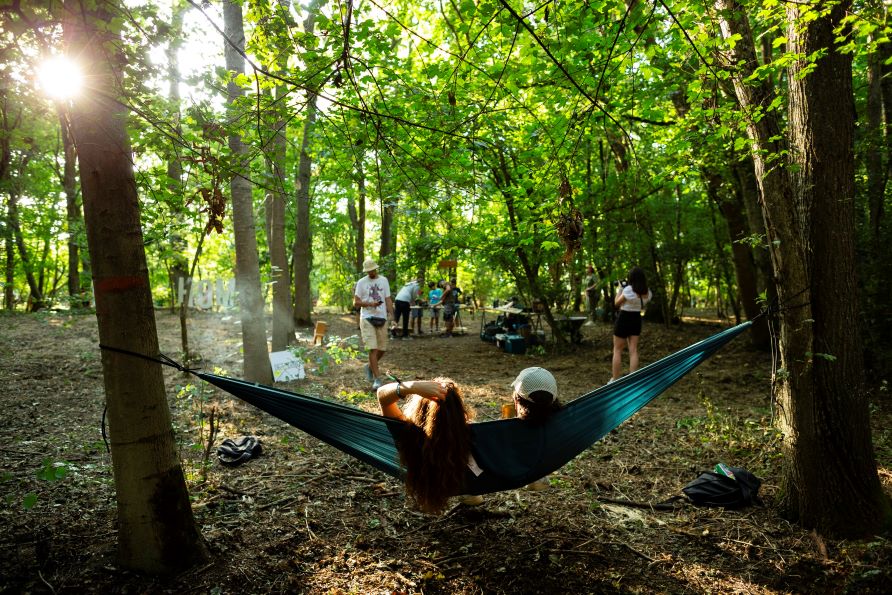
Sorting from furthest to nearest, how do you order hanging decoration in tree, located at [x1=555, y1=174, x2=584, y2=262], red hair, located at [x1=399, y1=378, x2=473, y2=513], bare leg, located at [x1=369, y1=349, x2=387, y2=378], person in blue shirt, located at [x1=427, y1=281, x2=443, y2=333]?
person in blue shirt, located at [x1=427, y1=281, x2=443, y2=333], bare leg, located at [x1=369, y1=349, x2=387, y2=378], hanging decoration in tree, located at [x1=555, y1=174, x2=584, y2=262], red hair, located at [x1=399, y1=378, x2=473, y2=513]

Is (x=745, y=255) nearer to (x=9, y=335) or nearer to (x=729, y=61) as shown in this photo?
(x=729, y=61)

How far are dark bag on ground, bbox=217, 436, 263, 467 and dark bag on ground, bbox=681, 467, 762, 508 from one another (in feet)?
8.07

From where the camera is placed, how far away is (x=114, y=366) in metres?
1.65

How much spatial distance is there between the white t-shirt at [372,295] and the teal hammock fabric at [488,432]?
2595 mm

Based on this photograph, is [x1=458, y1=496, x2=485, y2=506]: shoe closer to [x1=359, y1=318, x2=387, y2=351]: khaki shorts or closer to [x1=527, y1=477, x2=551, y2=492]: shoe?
[x1=527, y1=477, x2=551, y2=492]: shoe

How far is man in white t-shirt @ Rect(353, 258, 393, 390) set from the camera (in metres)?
4.62

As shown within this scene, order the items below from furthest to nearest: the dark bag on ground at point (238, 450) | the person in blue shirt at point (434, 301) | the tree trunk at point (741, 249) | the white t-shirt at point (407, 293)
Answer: the person in blue shirt at point (434, 301) < the white t-shirt at point (407, 293) < the tree trunk at point (741, 249) < the dark bag on ground at point (238, 450)

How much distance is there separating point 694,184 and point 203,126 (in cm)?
810

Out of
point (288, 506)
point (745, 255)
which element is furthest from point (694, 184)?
point (288, 506)

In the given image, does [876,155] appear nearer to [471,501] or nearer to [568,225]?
[568,225]

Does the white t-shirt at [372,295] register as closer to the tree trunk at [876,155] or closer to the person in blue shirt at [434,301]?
the tree trunk at [876,155]

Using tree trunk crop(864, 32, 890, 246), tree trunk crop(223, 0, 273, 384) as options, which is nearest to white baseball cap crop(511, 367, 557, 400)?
tree trunk crop(223, 0, 273, 384)

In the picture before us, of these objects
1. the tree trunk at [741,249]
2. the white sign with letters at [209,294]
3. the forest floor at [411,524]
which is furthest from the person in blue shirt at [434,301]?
the forest floor at [411,524]

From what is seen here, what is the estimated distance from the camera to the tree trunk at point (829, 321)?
2090mm
